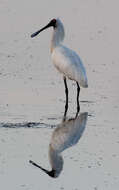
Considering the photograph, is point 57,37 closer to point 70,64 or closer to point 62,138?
point 70,64

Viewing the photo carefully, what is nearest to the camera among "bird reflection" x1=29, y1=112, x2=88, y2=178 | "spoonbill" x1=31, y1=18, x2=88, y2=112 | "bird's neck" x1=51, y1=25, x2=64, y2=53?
"bird reflection" x1=29, y1=112, x2=88, y2=178

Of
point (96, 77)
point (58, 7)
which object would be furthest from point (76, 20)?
point (96, 77)

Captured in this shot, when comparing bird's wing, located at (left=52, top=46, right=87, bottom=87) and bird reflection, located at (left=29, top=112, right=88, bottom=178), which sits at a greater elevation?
bird reflection, located at (left=29, top=112, right=88, bottom=178)

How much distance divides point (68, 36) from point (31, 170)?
12.0m

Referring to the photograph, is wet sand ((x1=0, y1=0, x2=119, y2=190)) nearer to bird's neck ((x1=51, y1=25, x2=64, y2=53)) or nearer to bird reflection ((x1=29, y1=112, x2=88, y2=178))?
bird reflection ((x1=29, y1=112, x2=88, y2=178))

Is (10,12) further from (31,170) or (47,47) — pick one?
(31,170)

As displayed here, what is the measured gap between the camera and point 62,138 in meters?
12.5

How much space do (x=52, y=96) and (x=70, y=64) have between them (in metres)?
0.72

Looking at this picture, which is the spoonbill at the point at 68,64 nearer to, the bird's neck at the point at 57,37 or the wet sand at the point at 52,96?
the bird's neck at the point at 57,37

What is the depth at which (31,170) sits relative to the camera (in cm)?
1082

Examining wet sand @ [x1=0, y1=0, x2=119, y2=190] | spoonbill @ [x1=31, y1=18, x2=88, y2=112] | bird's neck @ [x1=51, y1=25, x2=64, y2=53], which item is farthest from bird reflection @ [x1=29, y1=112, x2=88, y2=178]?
bird's neck @ [x1=51, y1=25, x2=64, y2=53]

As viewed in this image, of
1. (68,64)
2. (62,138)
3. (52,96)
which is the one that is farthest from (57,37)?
(62,138)

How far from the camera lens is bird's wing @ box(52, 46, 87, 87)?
1580 cm

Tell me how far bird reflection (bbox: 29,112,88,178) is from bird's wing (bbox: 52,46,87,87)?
1.43 metres
